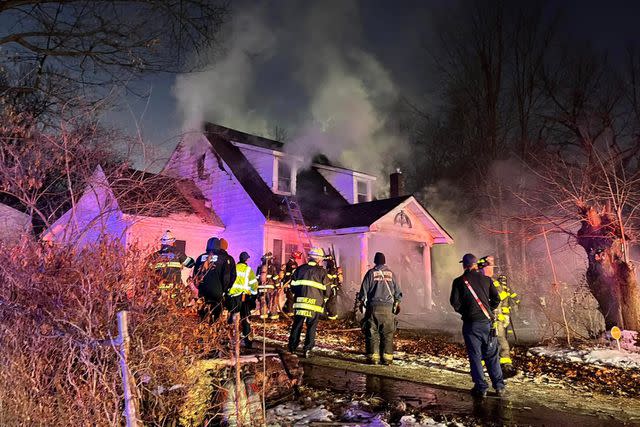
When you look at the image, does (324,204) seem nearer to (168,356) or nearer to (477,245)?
(477,245)

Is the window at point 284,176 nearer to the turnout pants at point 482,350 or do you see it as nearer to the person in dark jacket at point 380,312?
the person in dark jacket at point 380,312

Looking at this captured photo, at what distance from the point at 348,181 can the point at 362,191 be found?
119 centimetres

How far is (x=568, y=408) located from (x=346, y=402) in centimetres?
261

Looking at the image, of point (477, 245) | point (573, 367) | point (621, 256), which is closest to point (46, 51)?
point (573, 367)

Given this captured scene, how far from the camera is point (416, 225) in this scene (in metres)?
18.7

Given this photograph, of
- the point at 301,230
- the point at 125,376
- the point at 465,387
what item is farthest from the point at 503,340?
the point at 301,230

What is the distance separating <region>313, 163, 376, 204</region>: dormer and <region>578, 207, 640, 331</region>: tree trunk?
36.3 ft

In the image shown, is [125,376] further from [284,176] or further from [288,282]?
[284,176]

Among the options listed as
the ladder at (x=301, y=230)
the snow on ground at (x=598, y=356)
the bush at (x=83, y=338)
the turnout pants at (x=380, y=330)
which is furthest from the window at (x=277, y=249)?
A: the bush at (x=83, y=338)

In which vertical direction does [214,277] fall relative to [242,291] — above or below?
above

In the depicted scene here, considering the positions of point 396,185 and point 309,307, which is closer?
point 309,307

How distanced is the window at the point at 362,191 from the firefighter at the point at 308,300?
43.9 feet

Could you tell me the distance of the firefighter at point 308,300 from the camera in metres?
7.79

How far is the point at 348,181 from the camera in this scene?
20953 mm
